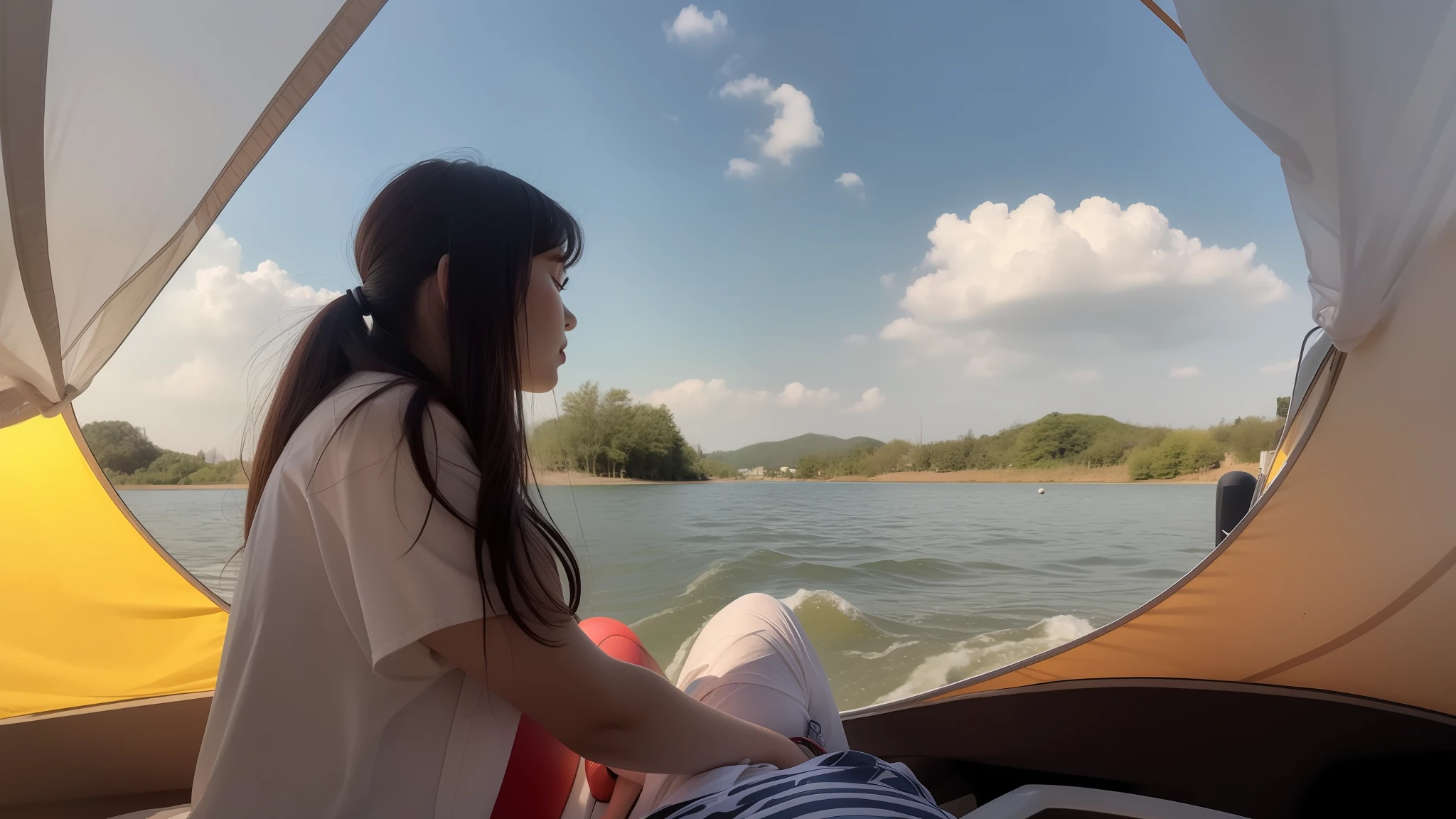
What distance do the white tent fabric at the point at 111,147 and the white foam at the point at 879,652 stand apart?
2.19 meters

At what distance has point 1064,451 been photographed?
30.1 feet

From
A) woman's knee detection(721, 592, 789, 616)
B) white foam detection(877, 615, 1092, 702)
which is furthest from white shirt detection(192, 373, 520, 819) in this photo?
white foam detection(877, 615, 1092, 702)

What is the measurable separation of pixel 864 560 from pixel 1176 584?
10.4 feet

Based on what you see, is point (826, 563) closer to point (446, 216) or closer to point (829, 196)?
point (446, 216)

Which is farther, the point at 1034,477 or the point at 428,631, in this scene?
the point at 1034,477

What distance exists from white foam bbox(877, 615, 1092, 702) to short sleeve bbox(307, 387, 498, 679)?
5.58 ft

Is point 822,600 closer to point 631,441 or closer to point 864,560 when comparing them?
point 864,560

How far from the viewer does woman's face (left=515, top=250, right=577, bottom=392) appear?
0.58m

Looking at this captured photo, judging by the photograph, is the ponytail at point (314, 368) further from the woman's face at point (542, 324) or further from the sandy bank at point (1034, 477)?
the sandy bank at point (1034, 477)

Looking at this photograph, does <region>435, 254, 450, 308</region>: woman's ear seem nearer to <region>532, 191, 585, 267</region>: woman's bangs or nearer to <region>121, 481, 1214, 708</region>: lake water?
<region>532, 191, 585, 267</region>: woman's bangs

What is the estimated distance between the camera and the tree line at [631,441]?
4816 mm

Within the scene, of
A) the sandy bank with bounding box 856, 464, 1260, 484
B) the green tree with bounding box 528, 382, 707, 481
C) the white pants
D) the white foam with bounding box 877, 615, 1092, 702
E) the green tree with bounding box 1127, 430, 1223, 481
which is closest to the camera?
the white pants

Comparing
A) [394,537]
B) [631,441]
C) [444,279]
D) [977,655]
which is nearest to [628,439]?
[631,441]

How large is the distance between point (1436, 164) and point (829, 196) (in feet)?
35.1
